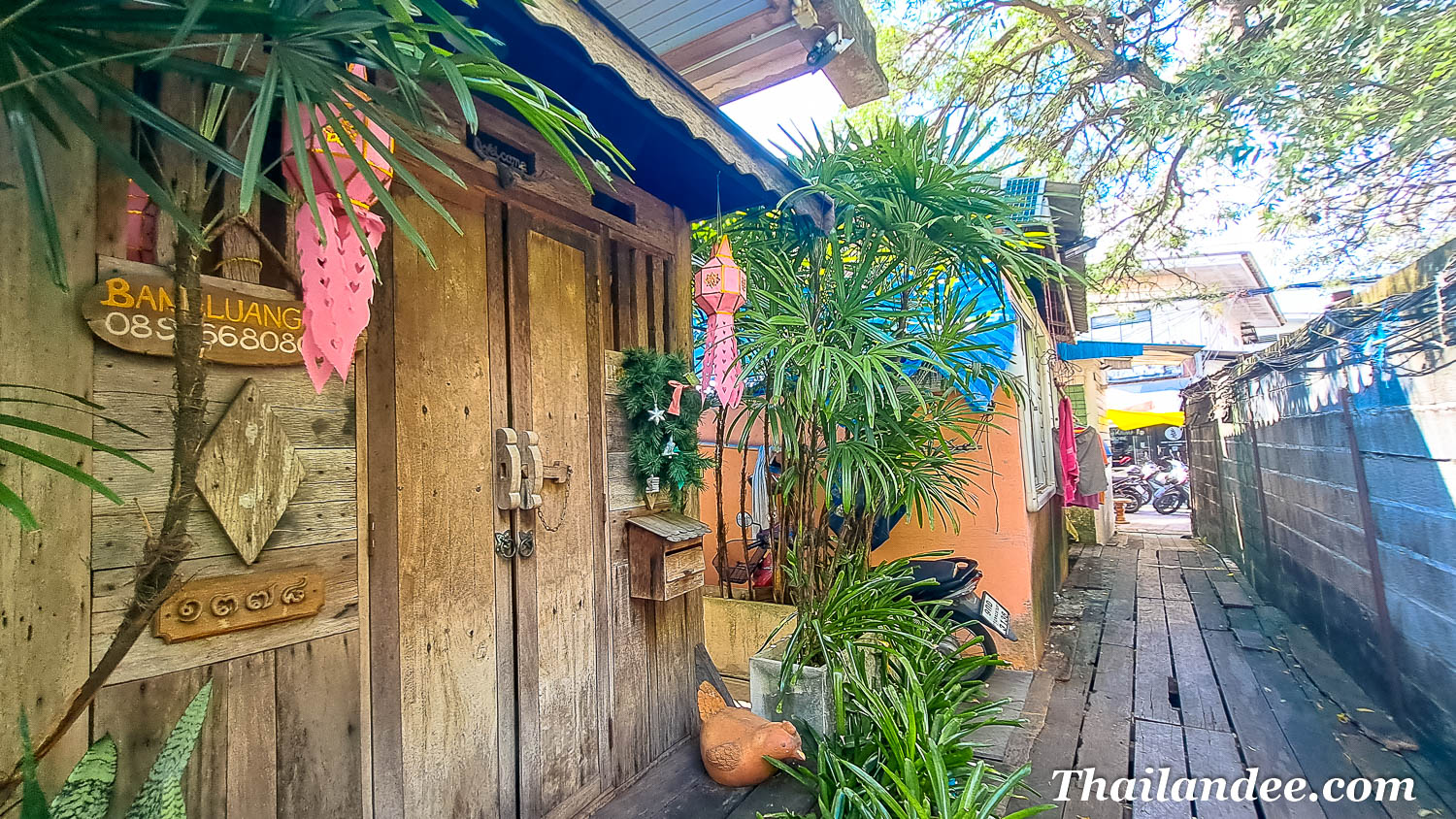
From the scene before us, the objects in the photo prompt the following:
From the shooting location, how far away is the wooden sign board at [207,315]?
107 centimetres

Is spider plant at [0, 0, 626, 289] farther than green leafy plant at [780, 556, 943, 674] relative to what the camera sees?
No

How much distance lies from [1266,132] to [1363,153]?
2.49 feet

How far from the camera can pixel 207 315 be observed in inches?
46.3

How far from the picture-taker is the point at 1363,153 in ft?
14.5

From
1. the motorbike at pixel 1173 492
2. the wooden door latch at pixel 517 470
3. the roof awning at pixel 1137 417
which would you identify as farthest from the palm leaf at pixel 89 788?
the motorbike at pixel 1173 492


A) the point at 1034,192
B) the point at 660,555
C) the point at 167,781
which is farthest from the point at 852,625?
the point at 1034,192

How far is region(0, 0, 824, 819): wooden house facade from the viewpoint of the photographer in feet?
3.46

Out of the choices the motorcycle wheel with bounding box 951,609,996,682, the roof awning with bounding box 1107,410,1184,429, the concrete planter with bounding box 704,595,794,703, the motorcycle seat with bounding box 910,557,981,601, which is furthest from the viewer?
the roof awning with bounding box 1107,410,1184,429

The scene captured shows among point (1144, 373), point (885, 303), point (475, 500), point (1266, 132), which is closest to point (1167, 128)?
point (1266, 132)

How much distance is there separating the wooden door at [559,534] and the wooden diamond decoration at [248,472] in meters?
0.66

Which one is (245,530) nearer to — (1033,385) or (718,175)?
(718,175)

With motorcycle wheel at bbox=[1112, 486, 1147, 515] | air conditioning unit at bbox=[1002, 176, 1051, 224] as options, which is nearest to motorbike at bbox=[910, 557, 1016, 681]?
air conditioning unit at bbox=[1002, 176, 1051, 224]

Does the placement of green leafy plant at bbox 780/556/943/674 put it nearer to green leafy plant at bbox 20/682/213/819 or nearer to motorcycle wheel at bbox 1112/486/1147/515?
green leafy plant at bbox 20/682/213/819

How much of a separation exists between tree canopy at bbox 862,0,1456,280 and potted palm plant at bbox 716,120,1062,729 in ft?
1.63
